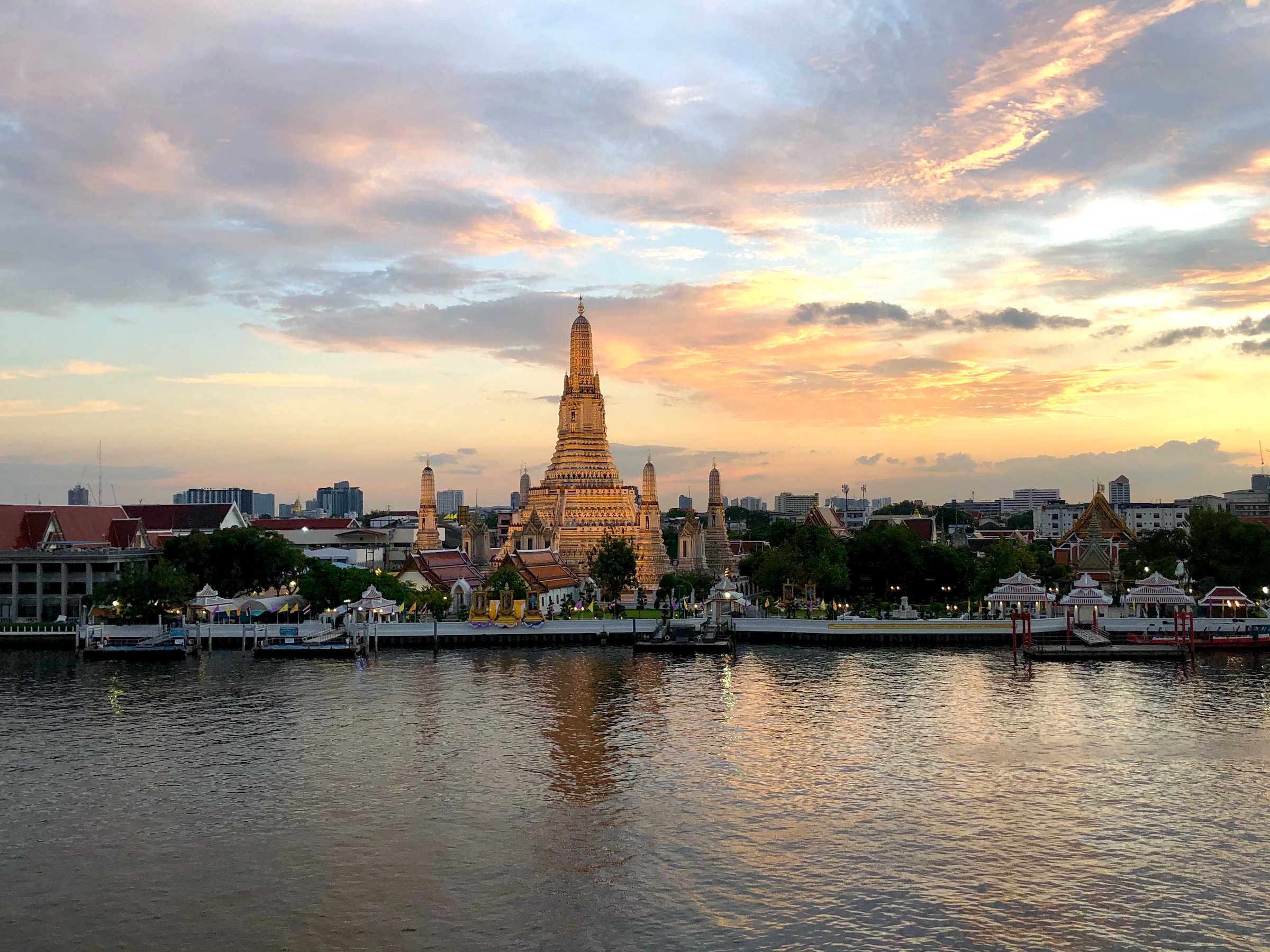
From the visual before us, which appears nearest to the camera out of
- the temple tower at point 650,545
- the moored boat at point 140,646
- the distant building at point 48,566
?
the moored boat at point 140,646

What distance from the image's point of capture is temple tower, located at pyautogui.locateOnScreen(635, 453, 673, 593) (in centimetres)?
11562

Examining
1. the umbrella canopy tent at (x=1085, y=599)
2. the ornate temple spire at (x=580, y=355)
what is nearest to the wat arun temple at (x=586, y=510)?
the ornate temple spire at (x=580, y=355)

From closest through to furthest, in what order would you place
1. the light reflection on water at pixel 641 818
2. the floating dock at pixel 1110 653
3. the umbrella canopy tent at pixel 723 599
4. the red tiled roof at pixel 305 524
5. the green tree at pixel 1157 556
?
the light reflection on water at pixel 641 818, the floating dock at pixel 1110 653, the umbrella canopy tent at pixel 723 599, the green tree at pixel 1157 556, the red tiled roof at pixel 305 524

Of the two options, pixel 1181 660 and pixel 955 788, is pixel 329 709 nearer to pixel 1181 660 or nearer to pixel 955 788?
pixel 955 788

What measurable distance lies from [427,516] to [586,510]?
16.6 m

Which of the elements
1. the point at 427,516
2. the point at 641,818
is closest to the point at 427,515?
the point at 427,516

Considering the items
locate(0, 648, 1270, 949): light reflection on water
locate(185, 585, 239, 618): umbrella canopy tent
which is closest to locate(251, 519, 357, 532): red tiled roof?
locate(185, 585, 239, 618): umbrella canopy tent

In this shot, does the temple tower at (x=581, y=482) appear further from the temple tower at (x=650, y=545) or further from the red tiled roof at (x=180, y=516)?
the red tiled roof at (x=180, y=516)

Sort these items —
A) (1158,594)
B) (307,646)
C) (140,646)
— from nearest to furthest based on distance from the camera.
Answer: (307,646)
(140,646)
(1158,594)

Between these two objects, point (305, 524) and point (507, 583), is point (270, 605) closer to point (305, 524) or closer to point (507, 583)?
point (507, 583)

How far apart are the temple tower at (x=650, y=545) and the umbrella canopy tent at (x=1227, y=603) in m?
51.9

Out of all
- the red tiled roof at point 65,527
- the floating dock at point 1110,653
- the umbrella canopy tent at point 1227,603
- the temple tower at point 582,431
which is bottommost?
the floating dock at point 1110,653

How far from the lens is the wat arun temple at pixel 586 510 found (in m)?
117

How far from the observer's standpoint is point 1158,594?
7450 centimetres
